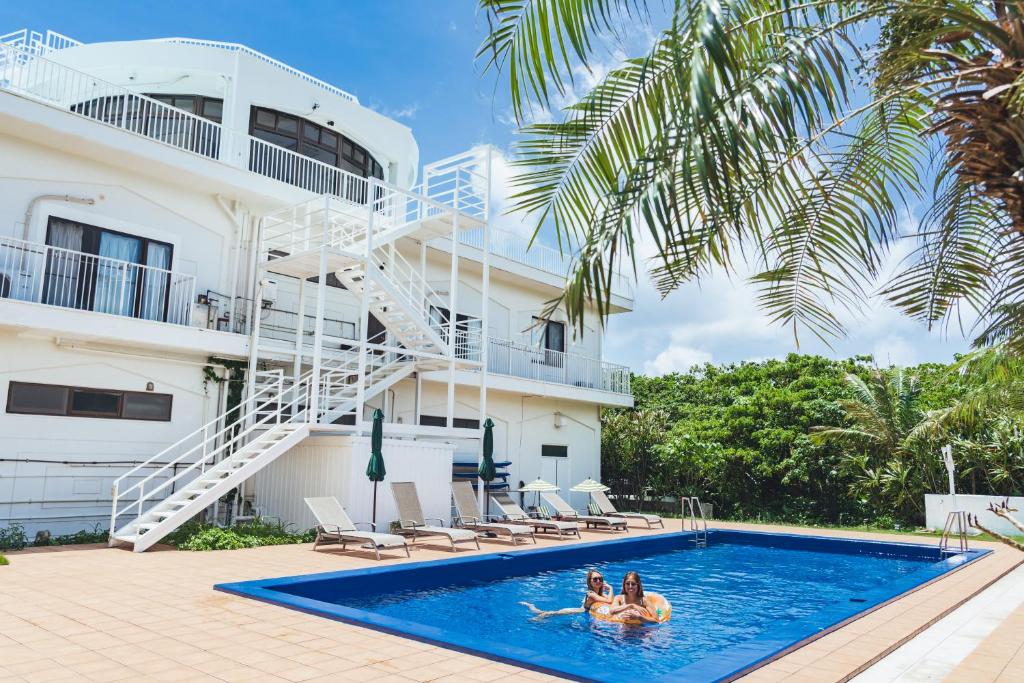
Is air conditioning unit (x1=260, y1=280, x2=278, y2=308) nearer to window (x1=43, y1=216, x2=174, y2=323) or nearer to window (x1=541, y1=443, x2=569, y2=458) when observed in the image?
window (x1=43, y1=216, x2=174, y2=323)

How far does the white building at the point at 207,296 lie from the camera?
1192 cm

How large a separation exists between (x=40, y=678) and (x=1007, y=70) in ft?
20.2

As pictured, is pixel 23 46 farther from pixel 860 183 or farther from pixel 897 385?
pixel 897 385

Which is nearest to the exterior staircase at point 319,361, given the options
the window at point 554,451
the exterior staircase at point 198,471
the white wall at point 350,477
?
the exterior staircase at point 198,471

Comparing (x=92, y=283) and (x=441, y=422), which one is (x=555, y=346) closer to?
(x=441, y=422)

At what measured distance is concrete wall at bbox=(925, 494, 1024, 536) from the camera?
50.2ft

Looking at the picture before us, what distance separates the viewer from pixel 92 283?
12.8 m

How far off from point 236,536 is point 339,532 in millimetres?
1657

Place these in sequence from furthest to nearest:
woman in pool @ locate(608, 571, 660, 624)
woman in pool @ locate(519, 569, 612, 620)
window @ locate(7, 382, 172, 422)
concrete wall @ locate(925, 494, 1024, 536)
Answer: concrete wall @ locate(925, 494, 1024, 536) < window @ locate(7, 382, 172, 422) < woman in pool @ locate(519, 569, 612, 620) < woman in pool @ locate(608, 571, 660, 624)

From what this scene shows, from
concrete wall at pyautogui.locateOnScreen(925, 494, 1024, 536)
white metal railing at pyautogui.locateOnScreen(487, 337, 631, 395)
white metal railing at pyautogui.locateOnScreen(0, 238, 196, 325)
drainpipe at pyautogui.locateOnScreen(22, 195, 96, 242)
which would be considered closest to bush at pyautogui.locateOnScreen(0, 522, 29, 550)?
white metal railing at pyautogui.locateOnScreen(0, 238, 196, 325)

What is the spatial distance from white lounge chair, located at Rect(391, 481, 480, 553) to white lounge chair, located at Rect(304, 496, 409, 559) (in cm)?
67

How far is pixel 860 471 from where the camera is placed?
18.1 meters

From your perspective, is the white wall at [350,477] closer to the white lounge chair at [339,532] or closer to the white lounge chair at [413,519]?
the white lounge chair at [413,519]

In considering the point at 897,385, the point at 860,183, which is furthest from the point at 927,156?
the point at 897,385
